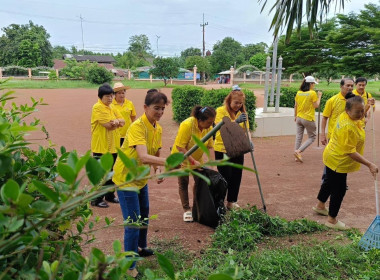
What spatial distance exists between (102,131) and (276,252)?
2672 mm

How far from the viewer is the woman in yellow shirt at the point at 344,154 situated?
360cm

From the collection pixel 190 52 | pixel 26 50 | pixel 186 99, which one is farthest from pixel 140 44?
pixel 186 99

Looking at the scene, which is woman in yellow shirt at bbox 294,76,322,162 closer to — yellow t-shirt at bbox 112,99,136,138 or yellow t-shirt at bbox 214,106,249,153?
yellow t-shirt at bbox 214,106,249,153

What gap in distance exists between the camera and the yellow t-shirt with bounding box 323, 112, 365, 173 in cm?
361

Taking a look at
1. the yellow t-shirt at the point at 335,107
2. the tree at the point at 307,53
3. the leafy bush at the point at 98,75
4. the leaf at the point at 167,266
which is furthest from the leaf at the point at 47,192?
the leafy bush at the point at 98,75

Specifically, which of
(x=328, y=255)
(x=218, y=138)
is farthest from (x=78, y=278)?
(x=218, y=138)

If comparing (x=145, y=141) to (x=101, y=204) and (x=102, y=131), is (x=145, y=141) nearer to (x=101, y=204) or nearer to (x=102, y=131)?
(x=102, y=131)

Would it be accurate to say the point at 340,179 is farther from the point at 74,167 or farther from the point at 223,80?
the point at 223,80

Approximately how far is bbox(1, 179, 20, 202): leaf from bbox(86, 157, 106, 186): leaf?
0.14m

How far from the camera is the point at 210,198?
3.77 meters

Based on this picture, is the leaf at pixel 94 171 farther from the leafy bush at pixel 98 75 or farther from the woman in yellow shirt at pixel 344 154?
the leafy bush at pixel 98 75

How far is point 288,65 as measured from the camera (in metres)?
31.6

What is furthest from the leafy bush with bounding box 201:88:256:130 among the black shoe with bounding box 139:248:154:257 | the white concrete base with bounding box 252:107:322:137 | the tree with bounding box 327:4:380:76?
the tree with bounding box 327:4:380:76

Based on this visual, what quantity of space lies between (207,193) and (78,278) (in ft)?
9.86
